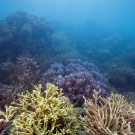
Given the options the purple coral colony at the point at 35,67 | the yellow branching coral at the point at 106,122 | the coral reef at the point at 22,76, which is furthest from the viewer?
the coral reef at the point at 22,76

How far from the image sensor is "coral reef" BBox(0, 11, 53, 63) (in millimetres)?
12488

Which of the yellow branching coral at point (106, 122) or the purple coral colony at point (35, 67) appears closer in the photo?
the yellow branching coral at point (106, 122)

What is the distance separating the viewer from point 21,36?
14.5 metres

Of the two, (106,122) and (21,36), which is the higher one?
(21,36)

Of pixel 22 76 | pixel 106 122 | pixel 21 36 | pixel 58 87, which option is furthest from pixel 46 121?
pixel 21 36

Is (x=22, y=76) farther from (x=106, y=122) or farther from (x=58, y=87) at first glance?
(x=106, y=122)

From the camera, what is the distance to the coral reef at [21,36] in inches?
492

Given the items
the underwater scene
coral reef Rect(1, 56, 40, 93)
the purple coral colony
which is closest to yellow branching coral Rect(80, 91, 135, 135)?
the underwater scene

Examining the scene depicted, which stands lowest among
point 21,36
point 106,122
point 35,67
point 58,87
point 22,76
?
point 106,122

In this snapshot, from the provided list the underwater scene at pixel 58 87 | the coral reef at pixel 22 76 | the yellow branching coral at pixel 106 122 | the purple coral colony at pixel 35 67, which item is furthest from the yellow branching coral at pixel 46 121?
the coral reef at pixel 22 76

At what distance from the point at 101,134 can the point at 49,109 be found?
0.86 m

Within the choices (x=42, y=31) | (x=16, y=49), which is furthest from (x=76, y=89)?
(x=42, y=31)

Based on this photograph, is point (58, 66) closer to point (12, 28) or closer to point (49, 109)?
Answer: point (49, 109)

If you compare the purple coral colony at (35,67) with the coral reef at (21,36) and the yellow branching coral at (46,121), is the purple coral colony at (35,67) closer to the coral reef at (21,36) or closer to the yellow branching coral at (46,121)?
the coral reef at (21,36)
